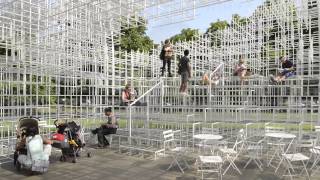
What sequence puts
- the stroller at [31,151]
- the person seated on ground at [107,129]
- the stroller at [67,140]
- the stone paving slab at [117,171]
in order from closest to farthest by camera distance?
1. the stone paving slab at [117,171]
2. the stroller at [31,151]
3. the stroller at [67,140]
4. the person seated on ground at [107,129]

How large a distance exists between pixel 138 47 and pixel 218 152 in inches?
987

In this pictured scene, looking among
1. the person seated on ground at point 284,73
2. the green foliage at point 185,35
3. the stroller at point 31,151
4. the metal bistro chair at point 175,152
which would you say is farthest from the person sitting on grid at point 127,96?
the green foliage at point 185,35

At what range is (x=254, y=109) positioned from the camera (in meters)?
11.8

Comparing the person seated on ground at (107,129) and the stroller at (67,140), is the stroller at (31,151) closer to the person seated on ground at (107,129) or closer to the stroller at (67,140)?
the stroller at (67,140)

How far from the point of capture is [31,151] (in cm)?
881

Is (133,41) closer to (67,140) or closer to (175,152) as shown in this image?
(67,140)

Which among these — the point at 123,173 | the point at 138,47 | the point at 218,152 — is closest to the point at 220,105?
the point at 218,152

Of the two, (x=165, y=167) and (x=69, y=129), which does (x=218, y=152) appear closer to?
(x=165, y=167)

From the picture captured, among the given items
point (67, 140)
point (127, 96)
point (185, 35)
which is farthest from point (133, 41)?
point (67, 140)

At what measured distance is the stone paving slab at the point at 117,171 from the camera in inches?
336

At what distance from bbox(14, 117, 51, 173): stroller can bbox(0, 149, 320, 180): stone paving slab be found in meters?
0.20

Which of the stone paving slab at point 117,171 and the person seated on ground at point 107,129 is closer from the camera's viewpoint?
the stone paving slab at point 117,171

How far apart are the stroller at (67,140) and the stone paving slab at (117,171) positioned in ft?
1.04

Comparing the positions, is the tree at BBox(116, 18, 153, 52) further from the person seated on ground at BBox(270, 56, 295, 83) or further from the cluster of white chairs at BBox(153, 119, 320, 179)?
the cluster of white chairs at BBox(153, 119, 320, 179)
